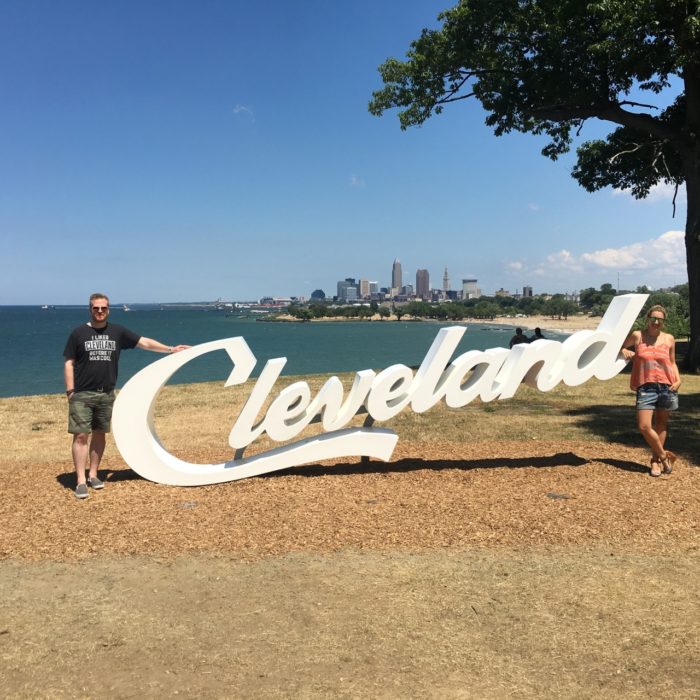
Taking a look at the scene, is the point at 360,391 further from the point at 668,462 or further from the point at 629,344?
the point at 668,462

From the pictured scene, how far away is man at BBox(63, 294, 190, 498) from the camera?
7.16 meters

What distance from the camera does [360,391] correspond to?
7.88 meters

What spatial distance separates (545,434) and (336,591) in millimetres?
7224

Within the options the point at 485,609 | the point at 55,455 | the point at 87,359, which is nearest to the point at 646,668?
the point at 485,609

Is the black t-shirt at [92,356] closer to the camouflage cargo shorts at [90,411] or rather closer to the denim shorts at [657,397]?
the camouflage cargo shorts at [90,411]

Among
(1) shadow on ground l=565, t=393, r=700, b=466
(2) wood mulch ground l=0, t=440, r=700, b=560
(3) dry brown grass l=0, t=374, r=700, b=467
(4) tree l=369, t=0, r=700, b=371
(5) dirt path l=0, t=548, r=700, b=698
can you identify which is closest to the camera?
(5) dirt path l=0, t=548, r=700, b=698

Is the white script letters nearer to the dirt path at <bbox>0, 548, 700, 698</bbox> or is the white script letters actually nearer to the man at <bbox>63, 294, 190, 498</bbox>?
the man at <bbox>63, 294, 190, 498</bbox>

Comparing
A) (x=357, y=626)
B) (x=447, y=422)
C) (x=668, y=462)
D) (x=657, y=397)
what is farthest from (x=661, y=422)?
(x=357, y=626)

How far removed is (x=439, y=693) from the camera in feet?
11.3

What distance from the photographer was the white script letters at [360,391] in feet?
24.9

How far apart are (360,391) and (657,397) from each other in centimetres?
395

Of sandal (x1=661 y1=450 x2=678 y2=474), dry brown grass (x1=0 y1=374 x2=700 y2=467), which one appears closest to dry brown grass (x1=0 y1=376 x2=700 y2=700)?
sandal (x1=661 y1=450 x2=678 y2=474)

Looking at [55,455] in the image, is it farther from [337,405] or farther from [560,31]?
[560,31]

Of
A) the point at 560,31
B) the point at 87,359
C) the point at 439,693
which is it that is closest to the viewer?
the point at 439,693
